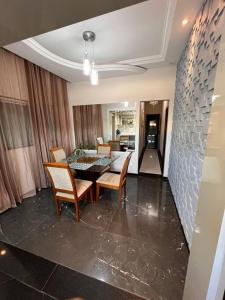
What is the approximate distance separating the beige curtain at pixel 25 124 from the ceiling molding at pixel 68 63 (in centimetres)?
53

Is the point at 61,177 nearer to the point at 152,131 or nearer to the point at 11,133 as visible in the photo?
the point at 11,133

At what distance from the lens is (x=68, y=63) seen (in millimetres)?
2688

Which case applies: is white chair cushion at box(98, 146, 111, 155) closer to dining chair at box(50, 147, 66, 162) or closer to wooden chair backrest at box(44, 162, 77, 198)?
dining chair at box(50, 147, 66, 162)

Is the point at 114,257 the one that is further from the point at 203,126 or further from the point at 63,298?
the point at 203,126

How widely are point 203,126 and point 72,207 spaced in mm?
2265

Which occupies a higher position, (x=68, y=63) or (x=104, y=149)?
(x=68, y=63)

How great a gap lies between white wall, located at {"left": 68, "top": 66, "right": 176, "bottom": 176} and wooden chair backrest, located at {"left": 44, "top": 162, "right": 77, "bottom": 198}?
2.23m

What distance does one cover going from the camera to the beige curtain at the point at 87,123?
378cm

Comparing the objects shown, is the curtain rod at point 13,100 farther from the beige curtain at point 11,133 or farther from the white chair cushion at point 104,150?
the white chair cushion at point 104,150

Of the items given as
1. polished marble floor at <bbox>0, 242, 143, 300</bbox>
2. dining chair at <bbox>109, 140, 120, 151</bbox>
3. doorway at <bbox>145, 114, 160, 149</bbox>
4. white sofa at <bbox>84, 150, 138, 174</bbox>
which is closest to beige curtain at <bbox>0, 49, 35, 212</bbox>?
polished marble floor at <bbox>0, 242, 143, 300</bbox>

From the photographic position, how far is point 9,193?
7.49 ft

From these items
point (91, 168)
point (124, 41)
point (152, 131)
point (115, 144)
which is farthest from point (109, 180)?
point (152, 131)

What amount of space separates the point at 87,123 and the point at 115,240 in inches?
120

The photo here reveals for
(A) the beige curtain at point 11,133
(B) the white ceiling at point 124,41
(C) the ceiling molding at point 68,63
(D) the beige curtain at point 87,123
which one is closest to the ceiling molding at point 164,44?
(B) the white ceiling at point 124,41
